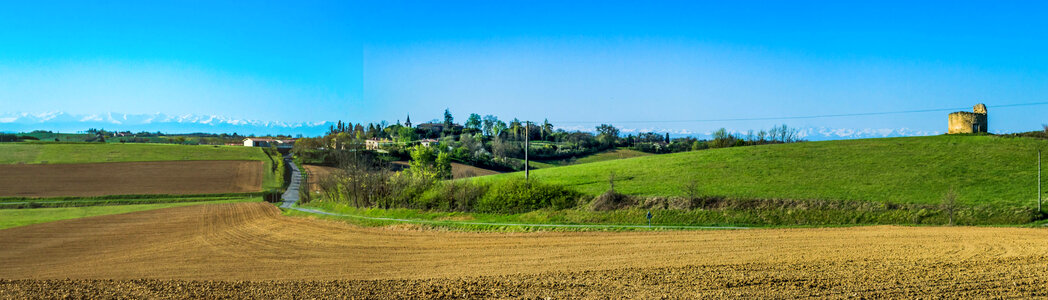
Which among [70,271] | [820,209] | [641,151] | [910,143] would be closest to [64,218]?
[70,271]

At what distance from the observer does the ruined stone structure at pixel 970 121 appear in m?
55.3

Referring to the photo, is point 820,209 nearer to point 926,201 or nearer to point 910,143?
point 926,201

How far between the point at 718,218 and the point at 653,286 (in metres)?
20.0

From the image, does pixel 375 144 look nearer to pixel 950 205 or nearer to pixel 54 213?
pixel 54 213

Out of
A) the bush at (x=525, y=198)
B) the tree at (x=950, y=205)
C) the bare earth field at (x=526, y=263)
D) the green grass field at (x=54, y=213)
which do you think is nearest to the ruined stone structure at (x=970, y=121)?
the tree at (x=950, y=205)

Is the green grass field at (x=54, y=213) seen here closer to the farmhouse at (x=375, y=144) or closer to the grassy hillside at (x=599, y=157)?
the farmhouse at (x=375, y=144)

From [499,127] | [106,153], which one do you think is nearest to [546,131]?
[499,127]

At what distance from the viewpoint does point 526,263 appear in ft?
67.6

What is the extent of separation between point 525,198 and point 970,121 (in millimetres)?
45277

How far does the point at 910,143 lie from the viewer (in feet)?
172

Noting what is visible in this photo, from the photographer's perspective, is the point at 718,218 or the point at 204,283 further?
the point at 718,218

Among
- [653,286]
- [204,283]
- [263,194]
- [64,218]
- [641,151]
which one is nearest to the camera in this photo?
[653,286]

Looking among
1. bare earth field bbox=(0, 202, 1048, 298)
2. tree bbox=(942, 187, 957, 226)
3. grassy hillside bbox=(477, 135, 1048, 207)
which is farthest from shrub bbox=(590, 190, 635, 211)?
tree bbox=(942, 187, 957, 226)

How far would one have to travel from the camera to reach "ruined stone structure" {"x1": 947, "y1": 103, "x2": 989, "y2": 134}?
181 feet
